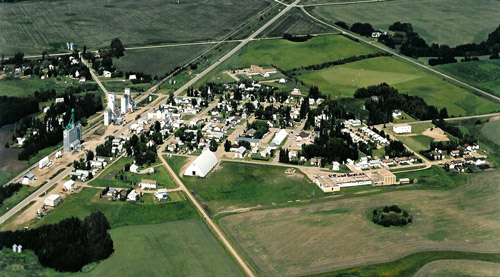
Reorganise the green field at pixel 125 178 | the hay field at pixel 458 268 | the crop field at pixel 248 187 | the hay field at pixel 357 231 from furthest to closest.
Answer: the green field at pixel 125 178
the crop field at pixel 248 187
the hay field at pixel 357 231
the hay field at pixel 458 268

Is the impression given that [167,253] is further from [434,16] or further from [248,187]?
[434,16]

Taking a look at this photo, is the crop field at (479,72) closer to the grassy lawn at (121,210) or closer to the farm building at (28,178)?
the grassy lawn at (121,210)

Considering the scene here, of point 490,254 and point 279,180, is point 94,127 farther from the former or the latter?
point 490,254

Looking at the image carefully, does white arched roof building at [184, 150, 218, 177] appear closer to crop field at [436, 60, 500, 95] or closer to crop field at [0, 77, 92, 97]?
crop field at [0, 77, 92, 97]

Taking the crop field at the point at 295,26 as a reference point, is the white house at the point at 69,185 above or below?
below

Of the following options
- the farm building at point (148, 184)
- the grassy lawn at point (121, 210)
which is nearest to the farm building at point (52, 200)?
the grassy lawn at point (121, 210)

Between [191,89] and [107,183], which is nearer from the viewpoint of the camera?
[107,183]

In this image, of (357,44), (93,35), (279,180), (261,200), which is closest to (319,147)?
(279,180)
